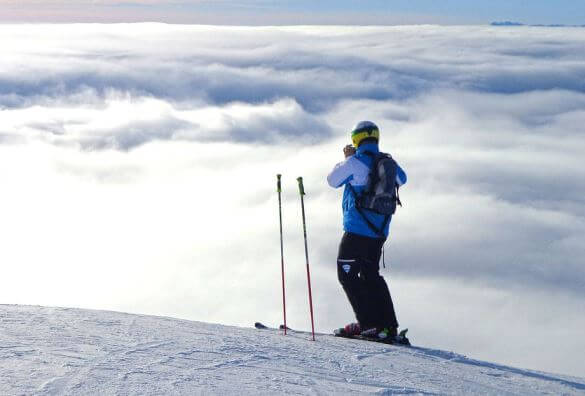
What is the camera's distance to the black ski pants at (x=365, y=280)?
5.76 m

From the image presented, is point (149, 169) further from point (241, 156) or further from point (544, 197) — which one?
point (544, 197)

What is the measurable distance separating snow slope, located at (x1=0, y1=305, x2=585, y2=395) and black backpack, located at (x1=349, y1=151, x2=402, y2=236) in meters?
1.12

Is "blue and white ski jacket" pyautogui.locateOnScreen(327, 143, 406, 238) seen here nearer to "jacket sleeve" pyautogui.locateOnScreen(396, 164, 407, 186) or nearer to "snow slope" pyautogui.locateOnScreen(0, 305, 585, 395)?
"jacket sleeve" pyautogui.locateOnScreen(396, 164, 407, 186)

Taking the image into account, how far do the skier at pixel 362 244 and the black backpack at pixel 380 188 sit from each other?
42mm

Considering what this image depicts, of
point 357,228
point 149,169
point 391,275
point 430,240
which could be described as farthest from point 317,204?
point 357,228

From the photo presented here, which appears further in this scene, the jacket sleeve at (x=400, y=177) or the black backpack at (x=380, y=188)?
the jacket sleeve at (x=400, y=177)

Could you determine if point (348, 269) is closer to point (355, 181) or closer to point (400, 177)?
point (355, 181)

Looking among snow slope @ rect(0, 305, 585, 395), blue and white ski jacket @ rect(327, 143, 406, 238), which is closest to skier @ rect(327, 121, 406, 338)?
blue and white ski jacket @ rect(327, 143, 406, 238)

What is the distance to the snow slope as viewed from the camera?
3.67m

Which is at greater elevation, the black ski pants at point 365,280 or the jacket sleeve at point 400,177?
the jacket sleeve at point 400,177

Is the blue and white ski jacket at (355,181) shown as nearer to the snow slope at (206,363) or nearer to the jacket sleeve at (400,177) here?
the jacket sleeve at (400,177)

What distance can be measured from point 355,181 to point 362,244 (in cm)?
57

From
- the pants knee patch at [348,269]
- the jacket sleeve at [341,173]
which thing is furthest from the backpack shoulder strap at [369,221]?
the pants knee patch at [348,269]

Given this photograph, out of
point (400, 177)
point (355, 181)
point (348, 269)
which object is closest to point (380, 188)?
point (355, 181)
